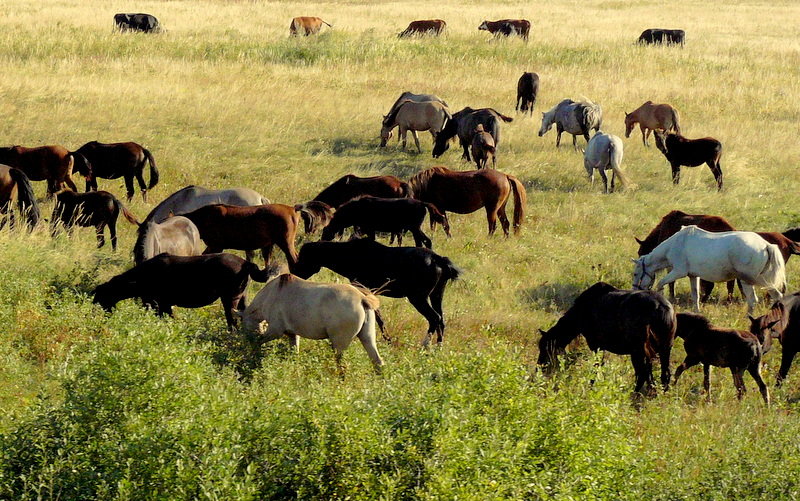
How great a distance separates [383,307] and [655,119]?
12.2 m

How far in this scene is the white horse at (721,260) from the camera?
440 inches

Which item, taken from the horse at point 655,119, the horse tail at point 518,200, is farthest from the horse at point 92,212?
the horse at point 655,119

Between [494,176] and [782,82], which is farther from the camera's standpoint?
[782,82]

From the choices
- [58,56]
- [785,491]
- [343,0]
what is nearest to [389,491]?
[785,491]

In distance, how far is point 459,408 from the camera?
658 cm

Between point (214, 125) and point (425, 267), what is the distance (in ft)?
37.3

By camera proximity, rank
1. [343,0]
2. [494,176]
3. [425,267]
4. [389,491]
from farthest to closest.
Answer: [343,0] < [494,176] < [425,267] < [389,491]

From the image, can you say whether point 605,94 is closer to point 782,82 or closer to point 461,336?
point 782,82

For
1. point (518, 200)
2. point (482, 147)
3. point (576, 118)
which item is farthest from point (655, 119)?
point (518, 200)

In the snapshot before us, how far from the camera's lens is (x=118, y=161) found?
15531 millimetres

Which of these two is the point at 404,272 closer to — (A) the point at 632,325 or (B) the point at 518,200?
(A) the point at 632,325

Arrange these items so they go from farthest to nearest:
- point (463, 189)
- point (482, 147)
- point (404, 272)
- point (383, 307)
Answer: point (482, 147), point (463, 189), point (383, 307), point (404, 272)

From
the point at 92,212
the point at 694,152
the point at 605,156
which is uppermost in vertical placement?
the point at 694,152

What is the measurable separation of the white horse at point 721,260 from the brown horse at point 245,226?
440 centimetres
